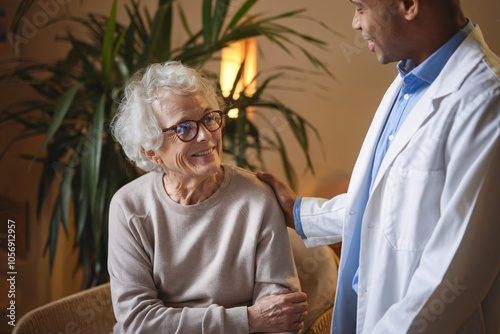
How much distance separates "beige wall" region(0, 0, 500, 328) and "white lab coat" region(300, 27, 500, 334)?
1.98 meters

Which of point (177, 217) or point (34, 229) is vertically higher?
point (177, 217)

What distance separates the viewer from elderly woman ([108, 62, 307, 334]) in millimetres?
1512

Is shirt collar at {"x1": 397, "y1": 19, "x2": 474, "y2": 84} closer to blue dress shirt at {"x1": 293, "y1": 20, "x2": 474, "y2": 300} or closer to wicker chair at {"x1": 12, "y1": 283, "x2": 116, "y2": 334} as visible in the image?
blue dress shirt at {"x1": 293, "y1": 20, "x2": 474, "y2": 300}

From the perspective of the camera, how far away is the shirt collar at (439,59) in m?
1.24

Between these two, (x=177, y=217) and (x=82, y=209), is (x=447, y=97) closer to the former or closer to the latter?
(x=177, y=217)

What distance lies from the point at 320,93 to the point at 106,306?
205 centimetres

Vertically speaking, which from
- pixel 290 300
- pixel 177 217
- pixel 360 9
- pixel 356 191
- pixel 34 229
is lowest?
pixel 34 229

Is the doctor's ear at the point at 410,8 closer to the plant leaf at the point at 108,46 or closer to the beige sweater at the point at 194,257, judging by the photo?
the beige sweater at the point at 194,257

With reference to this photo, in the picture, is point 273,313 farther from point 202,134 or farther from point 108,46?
point 108,46

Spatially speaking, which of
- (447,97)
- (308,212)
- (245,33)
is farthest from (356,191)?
(245,33)

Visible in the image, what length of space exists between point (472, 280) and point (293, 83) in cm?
242

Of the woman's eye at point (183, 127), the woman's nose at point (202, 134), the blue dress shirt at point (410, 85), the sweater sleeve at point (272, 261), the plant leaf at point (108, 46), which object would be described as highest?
the plant leaf at point (108, 46)

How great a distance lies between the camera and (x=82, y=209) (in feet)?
7.11

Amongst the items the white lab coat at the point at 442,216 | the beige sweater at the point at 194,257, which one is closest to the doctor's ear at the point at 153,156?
the beige sweater at the point at 194,257
